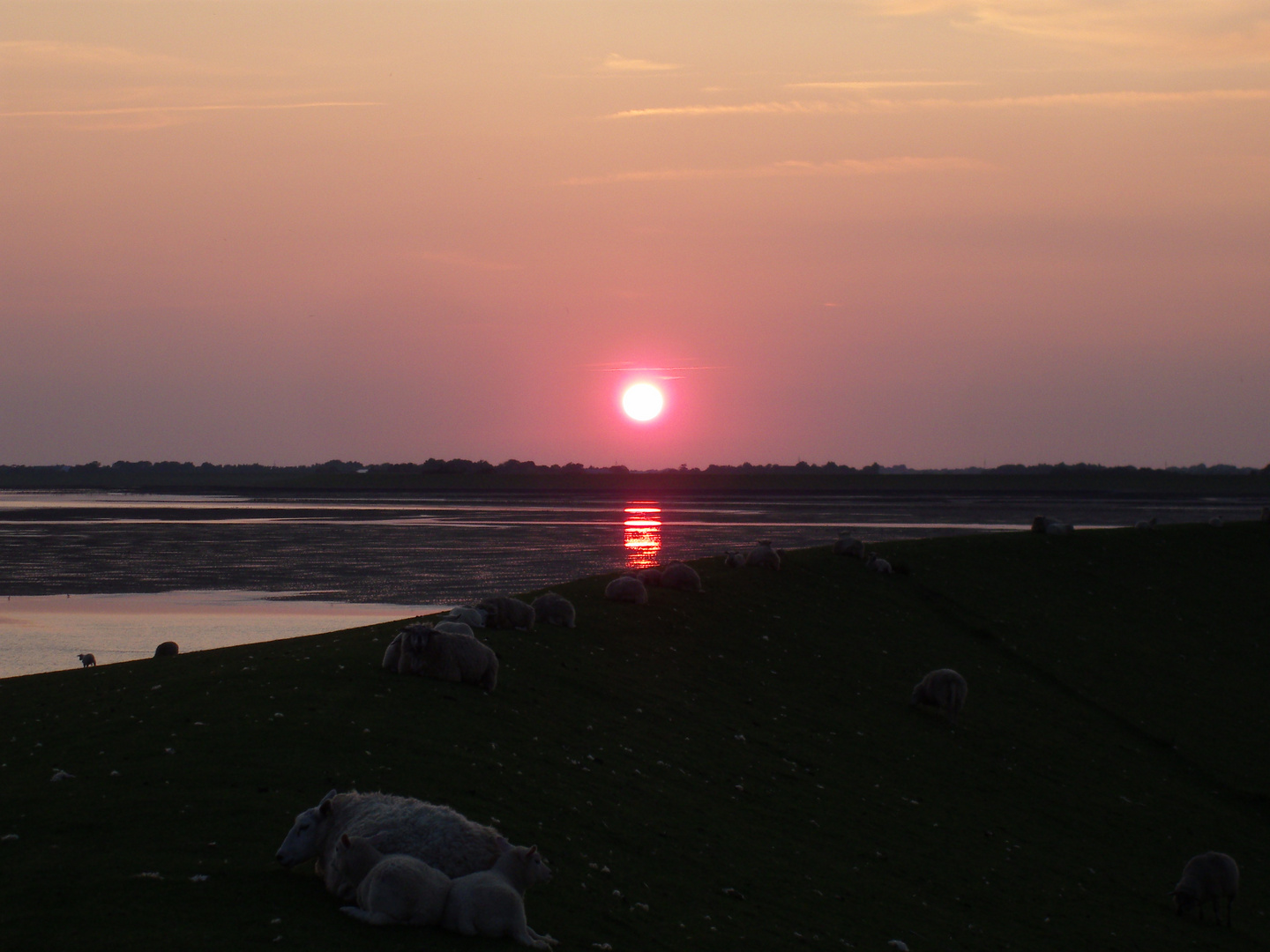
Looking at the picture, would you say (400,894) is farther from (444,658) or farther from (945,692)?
(945,692)

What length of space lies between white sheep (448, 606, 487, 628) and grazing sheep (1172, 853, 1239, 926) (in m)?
14.1

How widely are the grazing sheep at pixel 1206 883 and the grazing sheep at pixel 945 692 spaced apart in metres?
8.53

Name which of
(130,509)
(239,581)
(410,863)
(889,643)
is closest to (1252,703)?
(889,643)

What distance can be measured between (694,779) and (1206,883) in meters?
9.08

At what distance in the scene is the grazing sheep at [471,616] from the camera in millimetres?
23703

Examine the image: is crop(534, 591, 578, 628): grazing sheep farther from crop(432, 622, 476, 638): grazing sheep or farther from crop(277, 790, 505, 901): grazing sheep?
crop(277, 790, 505, 901): grazing sheep

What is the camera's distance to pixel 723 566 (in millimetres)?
37812

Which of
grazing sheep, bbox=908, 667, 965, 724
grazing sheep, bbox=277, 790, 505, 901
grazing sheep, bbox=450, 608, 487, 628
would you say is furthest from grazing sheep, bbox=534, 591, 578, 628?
grazing sheep, bbox=277, 790, 505, 901

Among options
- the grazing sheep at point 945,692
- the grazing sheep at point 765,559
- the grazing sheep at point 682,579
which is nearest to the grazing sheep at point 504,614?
the grazing sheep at point 682,579

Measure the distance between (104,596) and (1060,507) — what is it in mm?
113877

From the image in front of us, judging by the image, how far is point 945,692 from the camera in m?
27.9

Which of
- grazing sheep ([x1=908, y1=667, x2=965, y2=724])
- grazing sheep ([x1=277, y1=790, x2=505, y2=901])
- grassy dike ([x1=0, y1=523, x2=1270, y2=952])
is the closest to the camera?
grazing sheep ([x1=277, y1=790, x2=505, y2=901])

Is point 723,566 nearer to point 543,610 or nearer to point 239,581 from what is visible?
point 543,610

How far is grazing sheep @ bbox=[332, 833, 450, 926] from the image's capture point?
1004 centimetres
